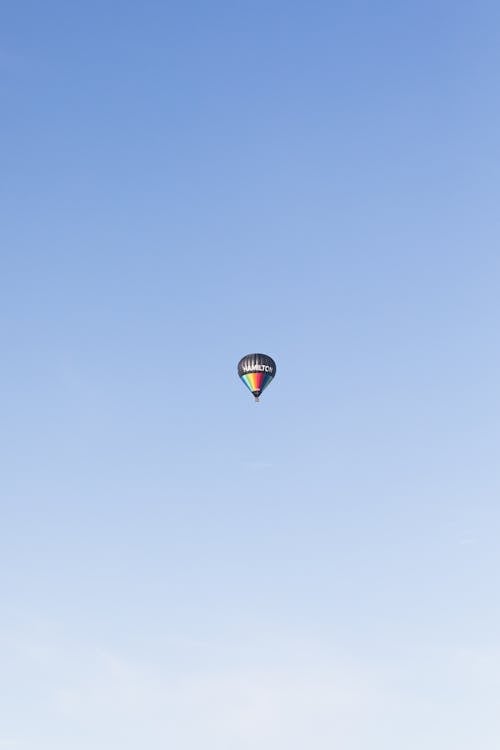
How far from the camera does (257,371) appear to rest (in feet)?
388

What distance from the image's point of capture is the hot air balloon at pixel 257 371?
118500mm

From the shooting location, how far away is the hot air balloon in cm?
11850

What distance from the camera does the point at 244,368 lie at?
4695 inches
